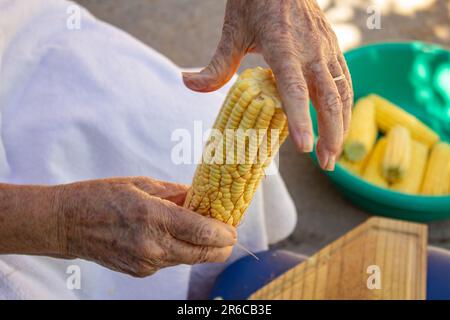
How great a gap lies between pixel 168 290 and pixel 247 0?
2.84 feet

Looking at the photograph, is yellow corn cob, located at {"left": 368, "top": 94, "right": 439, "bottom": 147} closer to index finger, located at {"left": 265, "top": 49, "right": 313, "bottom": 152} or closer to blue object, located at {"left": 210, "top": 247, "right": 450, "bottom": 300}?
blue object, located at {"left": 210, "top": 247, "right": 450, "bottom": 300}

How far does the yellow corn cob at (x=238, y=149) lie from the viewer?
101 cm

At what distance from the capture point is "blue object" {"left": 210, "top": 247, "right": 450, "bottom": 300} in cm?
162

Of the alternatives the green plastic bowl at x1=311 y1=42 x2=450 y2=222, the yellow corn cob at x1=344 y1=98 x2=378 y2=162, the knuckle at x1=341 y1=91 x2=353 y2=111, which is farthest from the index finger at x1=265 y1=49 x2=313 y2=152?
the green plastic bowl at x1=311 y1=42 x2=450 y2=222

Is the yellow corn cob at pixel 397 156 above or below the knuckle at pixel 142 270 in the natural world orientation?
above

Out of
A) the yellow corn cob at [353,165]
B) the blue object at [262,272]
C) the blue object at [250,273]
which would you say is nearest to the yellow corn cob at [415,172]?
the yellow corn cob at [353,165]

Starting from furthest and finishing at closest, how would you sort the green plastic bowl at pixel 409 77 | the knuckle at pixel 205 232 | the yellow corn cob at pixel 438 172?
1. the green plastic bowl at pixel 409 77
2. the yellow corn cob at pixel 438 172
3. the knuckle at pixel 205 232

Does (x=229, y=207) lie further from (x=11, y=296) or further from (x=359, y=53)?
(x=359, y=53)

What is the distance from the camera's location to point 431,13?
3.42m

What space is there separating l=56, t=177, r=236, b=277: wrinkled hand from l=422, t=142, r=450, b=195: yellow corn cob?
1483 mm

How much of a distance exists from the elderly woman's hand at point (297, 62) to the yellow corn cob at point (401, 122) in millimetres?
1472

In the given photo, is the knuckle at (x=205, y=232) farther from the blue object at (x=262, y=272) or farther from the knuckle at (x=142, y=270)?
the blue object at (x=262, y=272)

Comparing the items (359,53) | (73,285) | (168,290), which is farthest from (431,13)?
(73,285)

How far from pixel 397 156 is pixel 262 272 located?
3.25 feet
